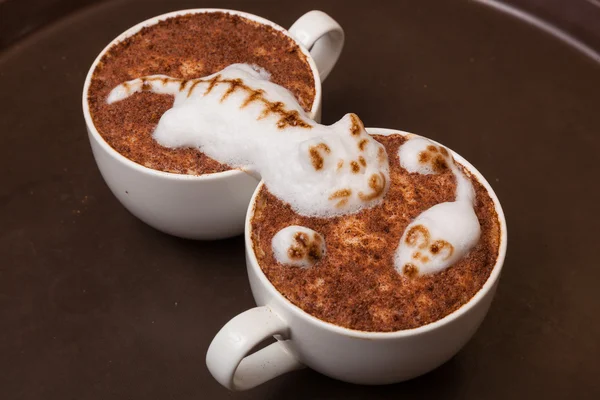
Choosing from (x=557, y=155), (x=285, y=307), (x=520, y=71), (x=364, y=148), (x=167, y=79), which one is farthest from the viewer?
(x=520, y=71)

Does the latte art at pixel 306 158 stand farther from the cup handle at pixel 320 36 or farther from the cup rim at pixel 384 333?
the cup handle at pixel 320 36

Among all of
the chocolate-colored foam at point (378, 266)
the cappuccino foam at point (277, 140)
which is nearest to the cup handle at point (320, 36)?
the cappuccino foam at point (277, 140)

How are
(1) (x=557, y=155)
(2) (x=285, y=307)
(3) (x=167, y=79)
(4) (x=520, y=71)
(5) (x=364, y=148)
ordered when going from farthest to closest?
1. (4) (x=520, y=71)
2. (1) (x=557, y=155)
3. (3) (x=167, y=79)
4. (5) (x=364, y=148)
5. (2) (x=285, y=307)

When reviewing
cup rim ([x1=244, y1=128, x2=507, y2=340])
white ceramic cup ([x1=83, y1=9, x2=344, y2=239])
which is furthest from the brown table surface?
cup rim ([x1=244, y1=128, x2=507, y2=340])

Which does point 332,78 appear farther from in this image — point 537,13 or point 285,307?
point 285,307

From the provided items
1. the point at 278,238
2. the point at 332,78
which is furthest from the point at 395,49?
the point at 278,238

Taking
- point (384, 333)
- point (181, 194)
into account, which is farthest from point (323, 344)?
point (181, 194)
